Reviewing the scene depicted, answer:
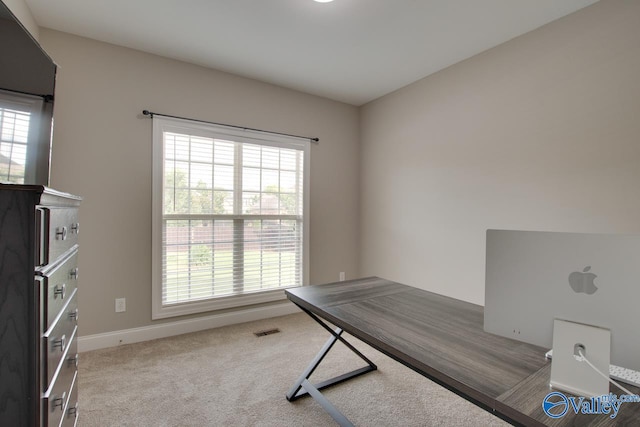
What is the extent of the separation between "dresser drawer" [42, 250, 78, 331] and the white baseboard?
5.32 ft

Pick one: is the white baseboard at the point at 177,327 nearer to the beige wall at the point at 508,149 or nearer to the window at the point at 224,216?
the window at the point at 224,216

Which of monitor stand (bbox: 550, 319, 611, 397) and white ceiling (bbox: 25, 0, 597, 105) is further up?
white ceiling (bbox: 25, 0, 597, 105)

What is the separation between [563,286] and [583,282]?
0.05 meters

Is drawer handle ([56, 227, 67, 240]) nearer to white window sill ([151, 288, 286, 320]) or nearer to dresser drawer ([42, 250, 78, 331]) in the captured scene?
dresser drawer ([42, 250, 78, 331])

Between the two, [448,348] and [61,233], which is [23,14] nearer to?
[61,233]

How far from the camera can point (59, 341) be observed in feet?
3.76

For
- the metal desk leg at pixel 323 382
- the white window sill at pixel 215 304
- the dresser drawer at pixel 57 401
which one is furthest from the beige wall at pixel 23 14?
the metal desk leg at pixel 323 382

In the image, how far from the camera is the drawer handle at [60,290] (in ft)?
3.59

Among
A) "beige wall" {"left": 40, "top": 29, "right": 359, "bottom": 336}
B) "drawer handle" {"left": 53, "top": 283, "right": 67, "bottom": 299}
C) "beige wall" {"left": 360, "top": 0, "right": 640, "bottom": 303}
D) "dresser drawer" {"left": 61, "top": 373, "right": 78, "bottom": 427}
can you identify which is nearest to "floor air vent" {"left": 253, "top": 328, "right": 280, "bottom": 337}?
"beige wall" {"left": 40, "top": 29, "right": 359, "bottom": 336}

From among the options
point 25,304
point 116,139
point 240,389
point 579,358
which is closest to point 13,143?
point 25,304

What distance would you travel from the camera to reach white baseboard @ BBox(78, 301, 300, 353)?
2660mm

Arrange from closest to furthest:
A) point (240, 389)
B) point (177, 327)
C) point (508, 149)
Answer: point (240, 389) → point (508, 149) → point (177, 327)

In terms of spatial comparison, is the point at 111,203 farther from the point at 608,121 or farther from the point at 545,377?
the point at 608,121

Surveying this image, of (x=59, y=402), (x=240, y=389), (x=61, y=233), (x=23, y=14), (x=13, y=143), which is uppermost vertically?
(x=23, y=14)
